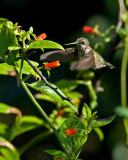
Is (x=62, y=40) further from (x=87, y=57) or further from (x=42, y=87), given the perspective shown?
(x=42, y=87)

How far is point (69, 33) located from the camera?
15.4ft

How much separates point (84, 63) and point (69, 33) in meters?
3.04

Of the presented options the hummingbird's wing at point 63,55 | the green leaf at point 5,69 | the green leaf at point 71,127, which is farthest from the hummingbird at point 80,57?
the green leaf at point 71,127

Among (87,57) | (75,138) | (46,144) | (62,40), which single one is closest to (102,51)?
(87,57)

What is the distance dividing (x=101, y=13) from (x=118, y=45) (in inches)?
106

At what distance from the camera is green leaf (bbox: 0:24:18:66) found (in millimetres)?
1263

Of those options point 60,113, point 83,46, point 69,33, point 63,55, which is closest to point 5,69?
point 63,55

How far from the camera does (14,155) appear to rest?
1.91 m

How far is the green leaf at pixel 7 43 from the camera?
4.14 feet

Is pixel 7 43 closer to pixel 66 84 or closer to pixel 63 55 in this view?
pixel 63 55

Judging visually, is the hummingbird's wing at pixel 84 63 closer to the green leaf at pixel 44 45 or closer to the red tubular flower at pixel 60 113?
the green leaf at pixel 44 45

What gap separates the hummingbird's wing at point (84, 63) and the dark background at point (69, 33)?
6.97 feet

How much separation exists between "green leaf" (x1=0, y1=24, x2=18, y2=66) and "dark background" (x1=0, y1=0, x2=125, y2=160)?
2566 millimetres

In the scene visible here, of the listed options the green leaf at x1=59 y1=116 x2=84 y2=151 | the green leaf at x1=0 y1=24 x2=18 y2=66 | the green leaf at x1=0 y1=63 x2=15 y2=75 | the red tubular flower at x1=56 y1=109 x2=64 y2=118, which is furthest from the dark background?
the green leaf at x1=0 y1=24 x2=18 y2=66
